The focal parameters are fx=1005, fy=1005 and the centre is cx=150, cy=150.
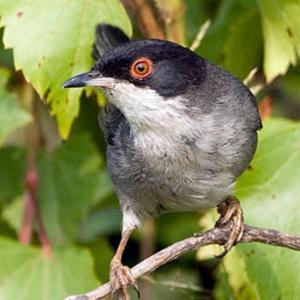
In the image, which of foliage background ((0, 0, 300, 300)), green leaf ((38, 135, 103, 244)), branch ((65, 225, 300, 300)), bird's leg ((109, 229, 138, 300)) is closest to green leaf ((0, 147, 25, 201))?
foliage background ((0, 0, 300, 300))

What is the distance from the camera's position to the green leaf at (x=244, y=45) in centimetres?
477

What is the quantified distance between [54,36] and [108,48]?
37cm

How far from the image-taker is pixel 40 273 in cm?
445

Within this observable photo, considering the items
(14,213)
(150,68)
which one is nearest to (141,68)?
(150,68)

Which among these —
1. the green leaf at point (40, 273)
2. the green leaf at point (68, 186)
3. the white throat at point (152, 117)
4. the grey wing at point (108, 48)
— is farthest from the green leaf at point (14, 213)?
the white throat at point (152, 117)

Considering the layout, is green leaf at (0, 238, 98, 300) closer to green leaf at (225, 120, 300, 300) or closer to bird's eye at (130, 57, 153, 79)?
green leaf at (225, 120, 300, 300)

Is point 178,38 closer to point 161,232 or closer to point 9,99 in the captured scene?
point 9,99

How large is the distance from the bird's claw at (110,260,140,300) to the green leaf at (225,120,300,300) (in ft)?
1.50

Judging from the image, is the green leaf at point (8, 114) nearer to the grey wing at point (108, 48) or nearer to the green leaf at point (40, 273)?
the grey wing at point (108, 48)

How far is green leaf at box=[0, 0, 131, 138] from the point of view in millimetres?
3830

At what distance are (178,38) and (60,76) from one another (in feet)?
2.82

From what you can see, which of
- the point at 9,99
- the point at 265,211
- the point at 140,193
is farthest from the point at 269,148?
the point at 9,99

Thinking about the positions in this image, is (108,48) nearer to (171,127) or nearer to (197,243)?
(171,127)

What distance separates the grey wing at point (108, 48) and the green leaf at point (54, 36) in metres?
0.10
